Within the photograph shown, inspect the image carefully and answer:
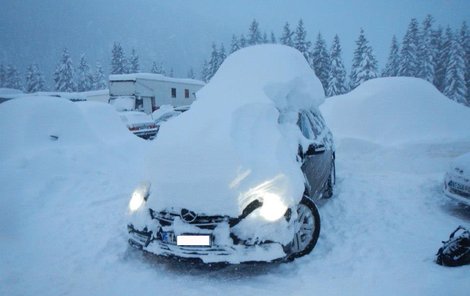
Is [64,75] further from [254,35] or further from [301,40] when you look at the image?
[301,40]

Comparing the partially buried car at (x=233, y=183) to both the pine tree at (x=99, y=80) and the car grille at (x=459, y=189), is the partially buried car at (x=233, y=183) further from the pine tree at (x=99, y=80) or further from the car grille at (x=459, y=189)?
the pine tree at (x=99, y=80)

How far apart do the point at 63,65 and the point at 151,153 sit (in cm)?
5871

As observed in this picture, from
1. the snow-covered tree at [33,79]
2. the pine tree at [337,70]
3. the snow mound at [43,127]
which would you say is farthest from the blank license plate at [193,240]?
the snow-covered tree at [33,79]

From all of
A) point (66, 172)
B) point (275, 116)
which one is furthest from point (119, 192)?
point (275, 116)

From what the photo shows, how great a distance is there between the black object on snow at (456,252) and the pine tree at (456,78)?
1613 inches

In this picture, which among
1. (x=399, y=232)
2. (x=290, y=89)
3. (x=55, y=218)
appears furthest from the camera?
(x=55, y=218)

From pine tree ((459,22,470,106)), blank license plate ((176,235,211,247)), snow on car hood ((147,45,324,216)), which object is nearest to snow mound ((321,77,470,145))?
snow on car hood ((147,45,324,216))

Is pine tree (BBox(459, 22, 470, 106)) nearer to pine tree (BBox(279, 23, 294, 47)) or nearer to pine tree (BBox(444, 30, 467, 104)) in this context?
pine tree (BBox(444, 30, 467, 104))

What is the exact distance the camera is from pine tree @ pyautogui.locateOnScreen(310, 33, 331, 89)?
133 ft

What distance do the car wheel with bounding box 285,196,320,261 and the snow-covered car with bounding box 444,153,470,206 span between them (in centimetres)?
286

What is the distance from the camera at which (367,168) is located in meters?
8.59

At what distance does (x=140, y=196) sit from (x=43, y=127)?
477cm

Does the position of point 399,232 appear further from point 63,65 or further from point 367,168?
point 63,65

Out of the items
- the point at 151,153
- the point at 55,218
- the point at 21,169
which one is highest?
the point at 151,153
